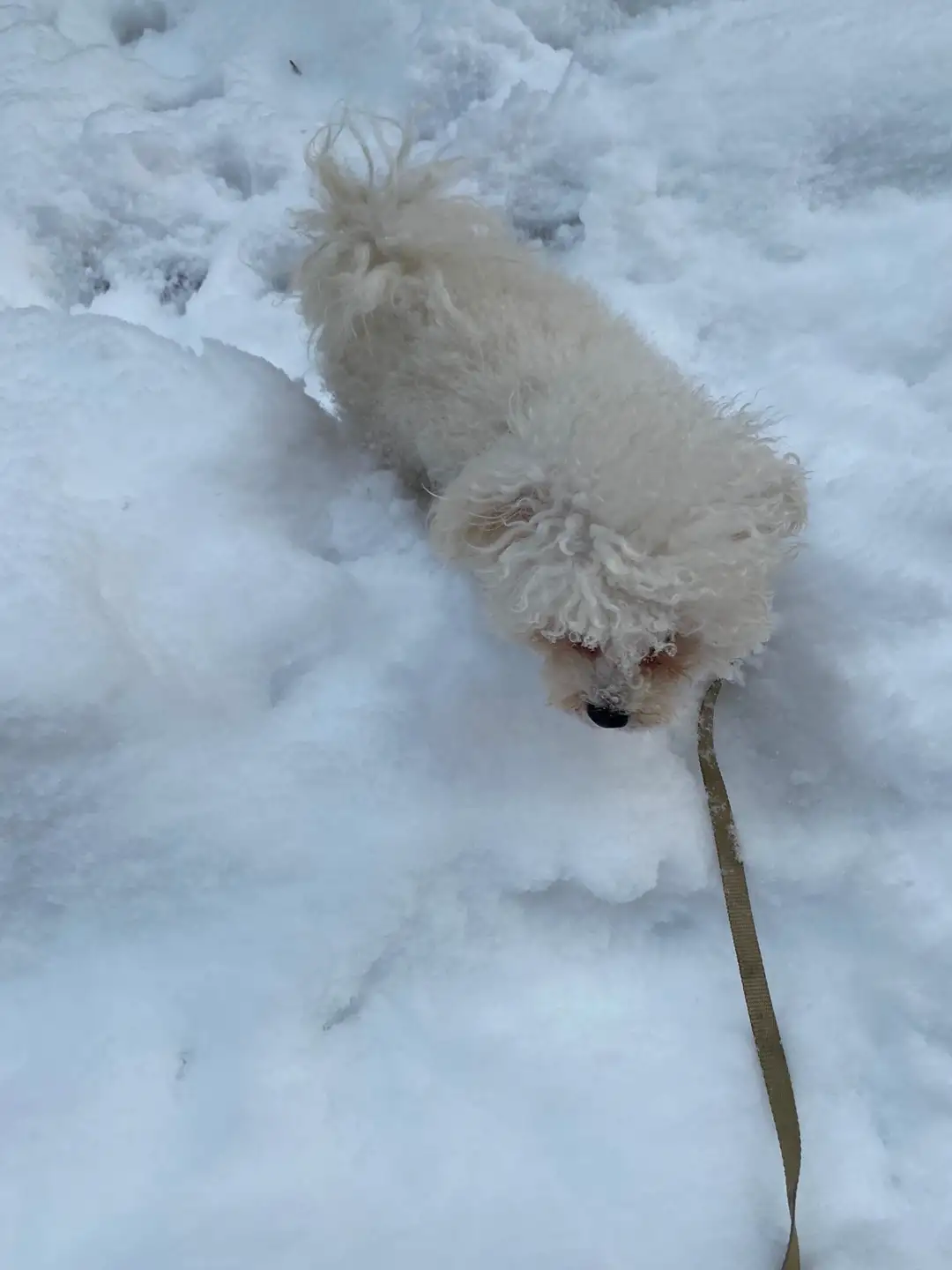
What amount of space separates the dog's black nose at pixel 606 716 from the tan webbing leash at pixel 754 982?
18cm

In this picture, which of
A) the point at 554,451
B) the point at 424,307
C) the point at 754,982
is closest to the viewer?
the point at 754,982

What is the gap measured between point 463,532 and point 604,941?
73 centimetres

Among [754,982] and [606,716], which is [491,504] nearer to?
[606,716]

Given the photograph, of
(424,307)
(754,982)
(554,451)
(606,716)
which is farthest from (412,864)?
(424,307)

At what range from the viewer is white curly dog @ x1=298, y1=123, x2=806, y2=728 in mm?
1323

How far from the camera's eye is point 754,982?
4.16 ft

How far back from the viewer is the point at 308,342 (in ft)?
6.57

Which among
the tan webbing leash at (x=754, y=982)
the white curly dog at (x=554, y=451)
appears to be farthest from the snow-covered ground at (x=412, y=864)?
the white curly dog at (x=554, y=451)

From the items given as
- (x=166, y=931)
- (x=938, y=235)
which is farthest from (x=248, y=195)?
(x=166, y=931)

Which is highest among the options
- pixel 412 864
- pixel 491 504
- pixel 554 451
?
pixel 554 451

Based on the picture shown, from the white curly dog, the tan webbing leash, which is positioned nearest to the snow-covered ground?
the tan webbing leash

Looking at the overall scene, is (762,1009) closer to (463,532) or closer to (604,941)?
(604,941)

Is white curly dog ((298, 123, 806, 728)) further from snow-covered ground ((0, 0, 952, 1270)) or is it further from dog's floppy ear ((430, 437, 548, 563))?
snow-covered ground ((0, 0, 952, 1270))

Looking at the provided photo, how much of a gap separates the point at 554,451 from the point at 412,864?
72cm
